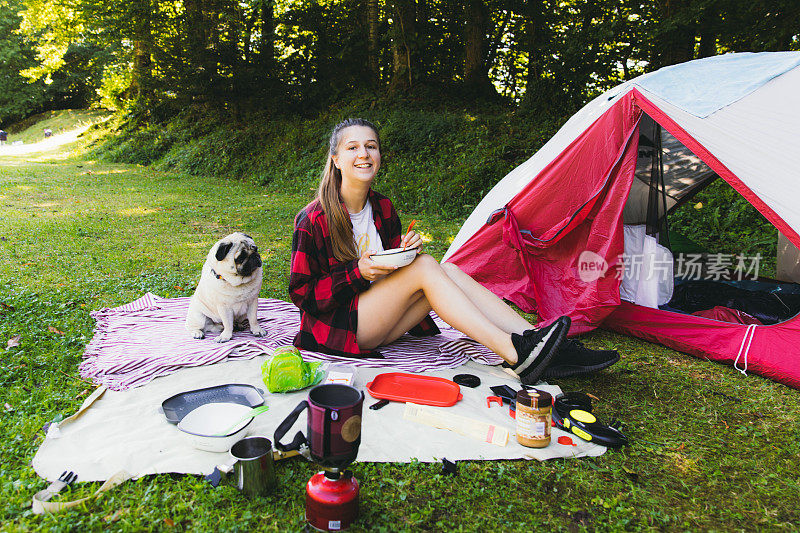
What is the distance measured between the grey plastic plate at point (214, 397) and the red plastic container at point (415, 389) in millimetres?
546

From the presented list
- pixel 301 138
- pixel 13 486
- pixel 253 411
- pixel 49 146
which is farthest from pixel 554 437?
pixel 49 146

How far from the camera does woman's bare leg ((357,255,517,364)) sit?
2500mm

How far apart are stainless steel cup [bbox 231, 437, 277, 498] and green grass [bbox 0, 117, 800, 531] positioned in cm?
5

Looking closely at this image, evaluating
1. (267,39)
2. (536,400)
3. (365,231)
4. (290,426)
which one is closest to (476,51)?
(267,39)

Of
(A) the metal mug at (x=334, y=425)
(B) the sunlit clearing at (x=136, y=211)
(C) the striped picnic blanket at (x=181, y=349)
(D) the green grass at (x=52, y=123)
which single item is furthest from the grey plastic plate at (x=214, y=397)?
(D) the green grass at (x=52, y=123)

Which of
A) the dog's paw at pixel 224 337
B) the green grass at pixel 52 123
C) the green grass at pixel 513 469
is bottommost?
the green grass at pixel 513 469

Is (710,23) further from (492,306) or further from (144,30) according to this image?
(144,30)

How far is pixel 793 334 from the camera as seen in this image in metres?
2.68

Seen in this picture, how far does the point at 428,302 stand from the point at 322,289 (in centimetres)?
59

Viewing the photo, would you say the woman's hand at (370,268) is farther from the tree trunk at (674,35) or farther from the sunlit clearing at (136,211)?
the tree trunk at (674,35)

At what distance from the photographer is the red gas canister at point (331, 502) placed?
1.53 m

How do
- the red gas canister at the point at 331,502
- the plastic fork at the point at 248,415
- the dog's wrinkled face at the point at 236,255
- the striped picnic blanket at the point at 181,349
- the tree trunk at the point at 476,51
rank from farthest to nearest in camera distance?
the tree trunk at the point at 476,51 → the dog's wrinkled face at the point at 236,255 → the striped picnic blanket at the point at 181,349 → the plastic fork at the point at 248,415 → the red gas canister at the point at 331,502

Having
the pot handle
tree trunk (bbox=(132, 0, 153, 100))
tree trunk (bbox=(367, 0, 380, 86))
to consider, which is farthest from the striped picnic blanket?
tree trunk (bbox=(132, 0, 153, 100))

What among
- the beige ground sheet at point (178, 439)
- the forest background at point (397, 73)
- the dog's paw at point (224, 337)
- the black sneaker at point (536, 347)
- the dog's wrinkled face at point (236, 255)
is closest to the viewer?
the beige ground sheet at point (178, 439)
